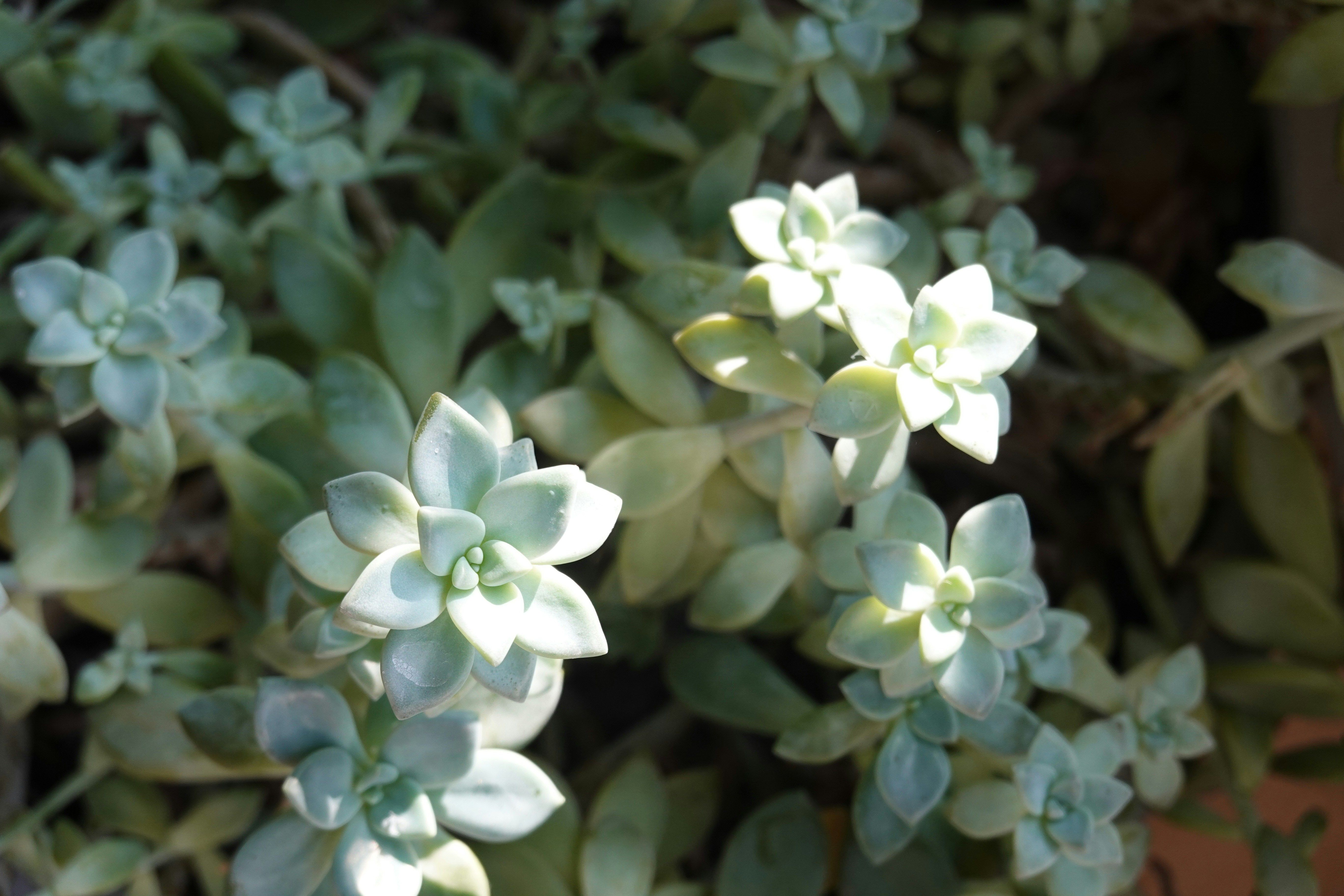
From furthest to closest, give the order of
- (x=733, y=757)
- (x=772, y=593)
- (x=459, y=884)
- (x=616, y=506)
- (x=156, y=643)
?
(x=733, y=757) → (x=156, y=643) → (x=772, y=593) → (x=459, y=884) → (x=616, y=506)

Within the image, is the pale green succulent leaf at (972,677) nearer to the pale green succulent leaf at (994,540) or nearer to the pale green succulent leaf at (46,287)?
the pale green succulent leaf at (994,540)

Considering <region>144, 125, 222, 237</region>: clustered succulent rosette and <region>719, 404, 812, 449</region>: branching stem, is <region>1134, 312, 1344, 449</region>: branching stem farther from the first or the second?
<region>144, 125, 222, 237</region>: clustered succulent rosette

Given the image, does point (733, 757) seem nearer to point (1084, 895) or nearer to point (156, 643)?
point (1084, 895)

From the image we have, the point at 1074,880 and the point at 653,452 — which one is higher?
the point at 653,452

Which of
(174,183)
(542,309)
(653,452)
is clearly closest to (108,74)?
(174,183)

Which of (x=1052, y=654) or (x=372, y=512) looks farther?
(x=1052, y=654)

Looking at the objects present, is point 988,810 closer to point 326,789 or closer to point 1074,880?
point 1074,880

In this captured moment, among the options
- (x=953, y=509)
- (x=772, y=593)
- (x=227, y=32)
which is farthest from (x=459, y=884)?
(x=227, y=32)
